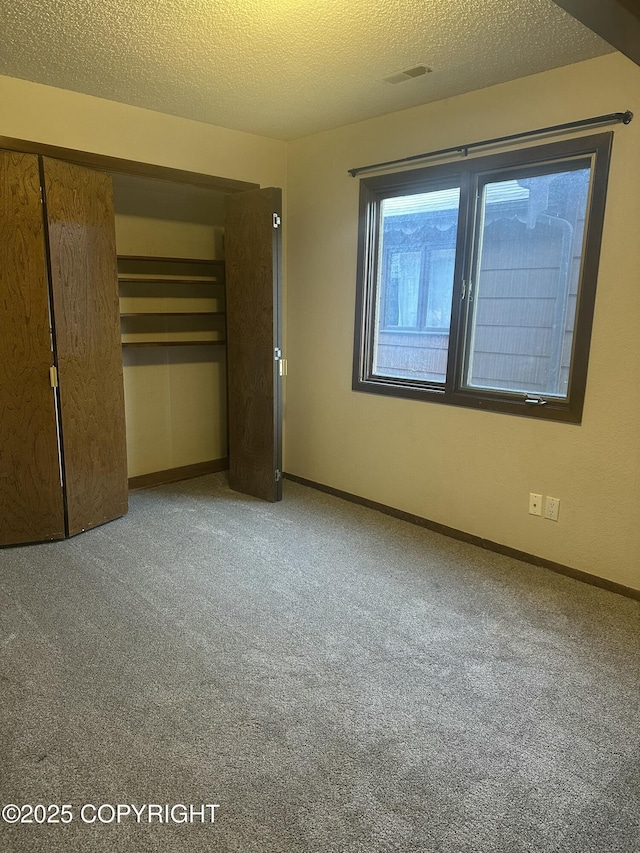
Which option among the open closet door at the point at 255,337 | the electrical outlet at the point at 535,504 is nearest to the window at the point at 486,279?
the electrical outlet at the point at 535,504

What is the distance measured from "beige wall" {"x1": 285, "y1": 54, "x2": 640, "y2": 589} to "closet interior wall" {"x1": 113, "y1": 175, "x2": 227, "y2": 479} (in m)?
0.72

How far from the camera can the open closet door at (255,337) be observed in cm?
381

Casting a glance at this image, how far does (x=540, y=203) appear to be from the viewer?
3.00m

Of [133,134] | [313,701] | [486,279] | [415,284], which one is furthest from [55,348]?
[486,279]

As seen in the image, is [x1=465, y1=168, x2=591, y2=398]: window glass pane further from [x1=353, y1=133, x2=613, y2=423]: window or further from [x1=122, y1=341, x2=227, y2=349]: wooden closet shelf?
[x1=122, y1=341, x2=227, y2=349]: wooden closet shelf

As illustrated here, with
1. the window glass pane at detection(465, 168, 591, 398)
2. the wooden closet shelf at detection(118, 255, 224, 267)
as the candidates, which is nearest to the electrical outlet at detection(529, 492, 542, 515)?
the window glass pane at detection(465, 168, 591, 398)

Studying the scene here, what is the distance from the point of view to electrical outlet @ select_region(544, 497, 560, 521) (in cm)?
304

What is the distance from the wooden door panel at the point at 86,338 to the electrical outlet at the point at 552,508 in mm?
→ 2627

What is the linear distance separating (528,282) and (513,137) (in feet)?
2.48

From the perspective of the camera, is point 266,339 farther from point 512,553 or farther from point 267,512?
point 512,553

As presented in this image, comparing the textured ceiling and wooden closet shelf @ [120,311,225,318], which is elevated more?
the textured ceiling

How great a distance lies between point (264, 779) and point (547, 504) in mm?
2075

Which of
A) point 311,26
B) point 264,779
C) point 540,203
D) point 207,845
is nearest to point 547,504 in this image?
point 540,203

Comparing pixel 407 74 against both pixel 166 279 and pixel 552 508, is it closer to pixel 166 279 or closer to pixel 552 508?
pixel 166 279
